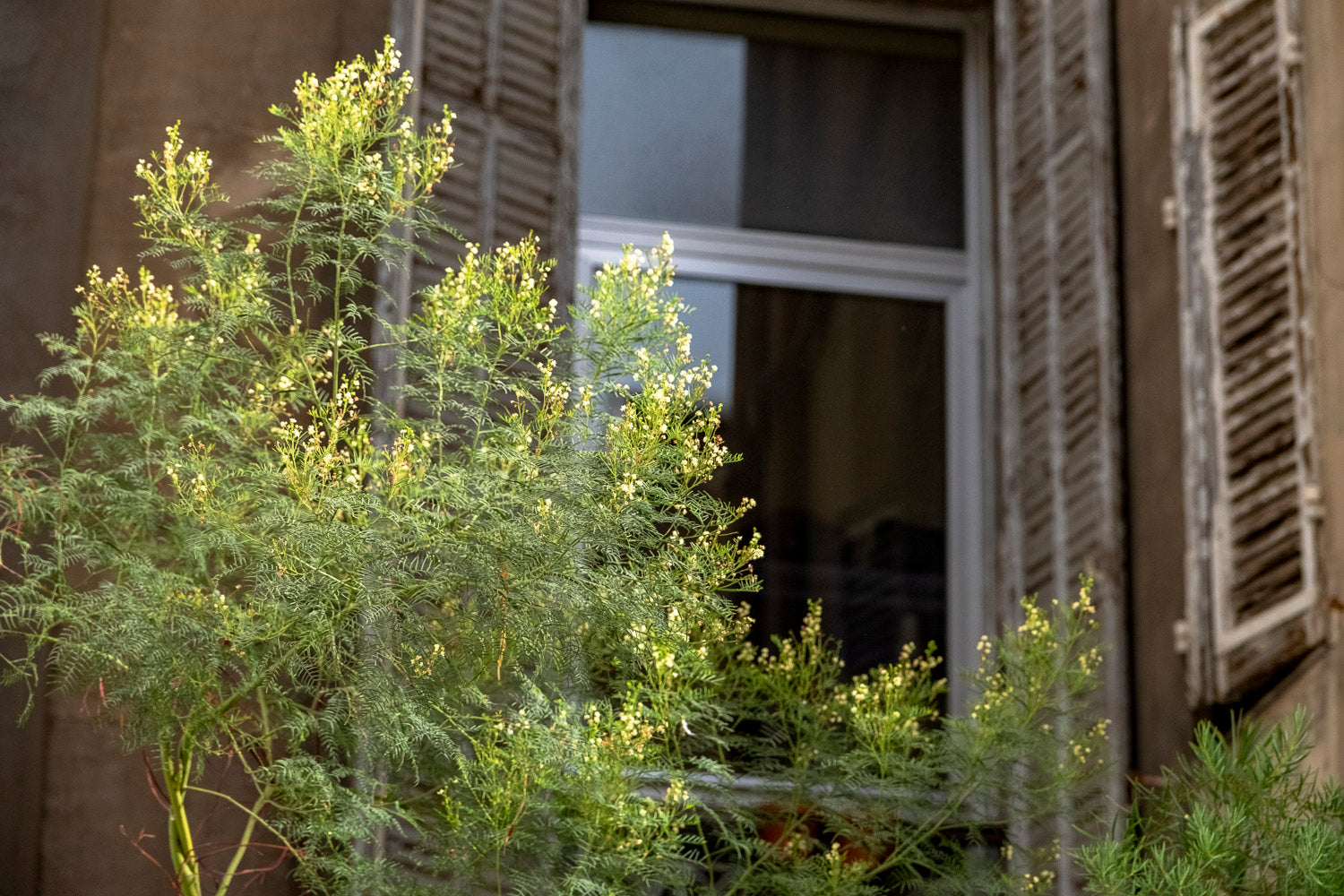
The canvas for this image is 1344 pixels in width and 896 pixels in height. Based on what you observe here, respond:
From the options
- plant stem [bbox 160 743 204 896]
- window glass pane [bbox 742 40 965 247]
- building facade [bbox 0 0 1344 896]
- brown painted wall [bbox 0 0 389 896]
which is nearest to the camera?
plant stem [bbox 160 743 204 896]

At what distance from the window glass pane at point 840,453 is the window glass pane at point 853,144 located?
272mm

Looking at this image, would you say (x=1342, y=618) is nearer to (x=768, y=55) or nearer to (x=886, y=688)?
(x=886, y=688)

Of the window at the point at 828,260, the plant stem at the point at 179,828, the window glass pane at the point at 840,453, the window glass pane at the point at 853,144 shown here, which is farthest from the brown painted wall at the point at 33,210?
the window glass pane at the point at 853,144

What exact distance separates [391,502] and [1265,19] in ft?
9.08

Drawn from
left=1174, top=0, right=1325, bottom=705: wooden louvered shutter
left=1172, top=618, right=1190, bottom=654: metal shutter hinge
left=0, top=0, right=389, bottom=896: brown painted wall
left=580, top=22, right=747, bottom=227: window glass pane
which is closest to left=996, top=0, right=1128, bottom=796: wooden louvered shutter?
left=1172, top=618, right=1190, bottom=654: metal shutter hinge

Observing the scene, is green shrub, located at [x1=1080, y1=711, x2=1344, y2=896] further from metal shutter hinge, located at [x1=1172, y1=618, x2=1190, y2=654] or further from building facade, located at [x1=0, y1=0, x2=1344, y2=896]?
metal shutter hinge, located at [x1=1172, y1=618, x2=1190, y2=654]

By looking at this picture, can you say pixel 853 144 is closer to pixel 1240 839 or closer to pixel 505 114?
pixel 505 114

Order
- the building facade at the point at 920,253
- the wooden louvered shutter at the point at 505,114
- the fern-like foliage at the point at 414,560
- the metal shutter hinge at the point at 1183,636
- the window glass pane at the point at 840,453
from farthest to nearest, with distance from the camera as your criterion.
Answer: the window glass pane at the point at 840,453 < the wooden louvered shutter at the point at 505,114 < the metal shutter hinge at the point at 1183,636 < the building facade at the point at 920,253 < the fern-like foliage at the point at 414,560

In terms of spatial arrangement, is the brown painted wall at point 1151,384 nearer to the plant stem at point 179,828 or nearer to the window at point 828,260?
the window at point 828,260

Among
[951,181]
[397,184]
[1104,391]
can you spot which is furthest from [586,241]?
[397,184]

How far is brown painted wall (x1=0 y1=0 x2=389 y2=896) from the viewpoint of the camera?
128 inches

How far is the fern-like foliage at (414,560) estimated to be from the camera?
1863 millimetres

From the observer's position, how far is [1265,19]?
3.58 m

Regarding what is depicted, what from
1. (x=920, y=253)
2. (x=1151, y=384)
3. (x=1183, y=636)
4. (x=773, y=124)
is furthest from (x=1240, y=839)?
(x=773, y=124)
